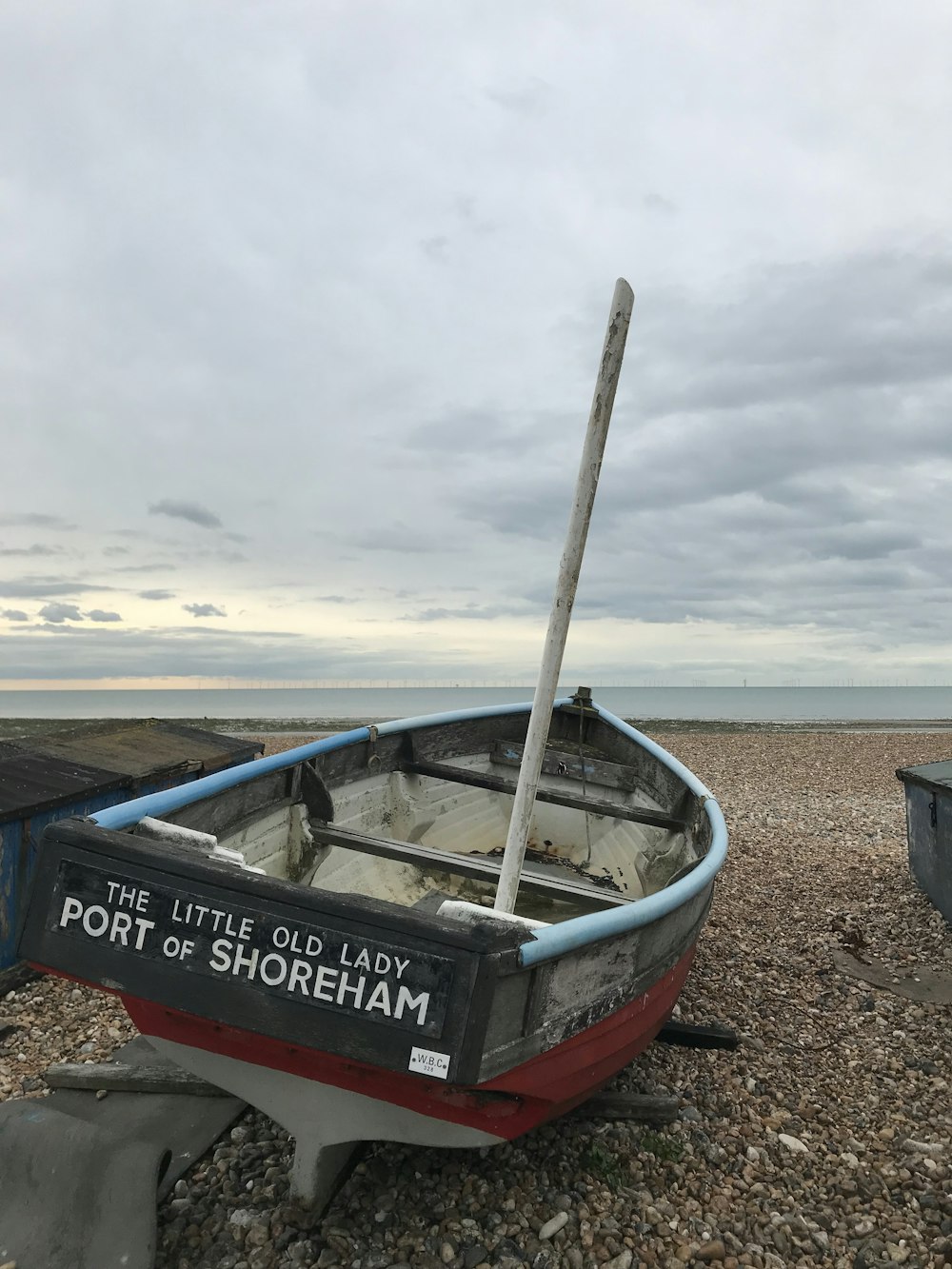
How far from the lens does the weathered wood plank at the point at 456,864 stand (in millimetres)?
4965

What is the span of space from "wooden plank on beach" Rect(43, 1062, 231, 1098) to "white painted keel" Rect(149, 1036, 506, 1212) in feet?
3.78

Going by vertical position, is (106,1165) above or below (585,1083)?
below

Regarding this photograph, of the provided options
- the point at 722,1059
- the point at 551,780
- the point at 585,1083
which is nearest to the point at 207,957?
the point at 585,1083

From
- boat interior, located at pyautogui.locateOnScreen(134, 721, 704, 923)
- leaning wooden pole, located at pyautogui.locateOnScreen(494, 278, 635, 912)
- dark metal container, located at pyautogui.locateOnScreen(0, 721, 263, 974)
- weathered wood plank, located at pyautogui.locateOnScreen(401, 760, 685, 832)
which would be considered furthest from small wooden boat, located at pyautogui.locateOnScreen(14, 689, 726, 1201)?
weathered wood plank, located at pyautogui.locateOnScreen(401, 760, 685, 832)

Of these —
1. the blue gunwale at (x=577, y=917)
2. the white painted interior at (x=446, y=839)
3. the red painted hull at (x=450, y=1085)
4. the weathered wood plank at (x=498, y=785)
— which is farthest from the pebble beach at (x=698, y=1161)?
the weathered wood plank at (x=498, y=785)

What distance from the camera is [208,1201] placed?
12.2 feet

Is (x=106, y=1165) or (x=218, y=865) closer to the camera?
(x=218, y=865)

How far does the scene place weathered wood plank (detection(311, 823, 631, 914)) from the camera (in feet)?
16.3

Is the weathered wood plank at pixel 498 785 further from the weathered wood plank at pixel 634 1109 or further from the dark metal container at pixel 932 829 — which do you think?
the dark metal container at pixel 932 829

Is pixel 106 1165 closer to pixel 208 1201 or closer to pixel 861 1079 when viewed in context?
pixel 208 1201

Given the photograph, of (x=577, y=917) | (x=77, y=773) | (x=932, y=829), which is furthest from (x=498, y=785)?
(x=932, y=829)

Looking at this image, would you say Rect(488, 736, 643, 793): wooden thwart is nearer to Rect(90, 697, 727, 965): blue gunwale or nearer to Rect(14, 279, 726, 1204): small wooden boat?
Rect(90, 697, 727, 965): blue gunwale

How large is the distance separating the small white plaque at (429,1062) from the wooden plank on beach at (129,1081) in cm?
231

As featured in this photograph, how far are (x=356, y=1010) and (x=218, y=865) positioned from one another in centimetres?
83
